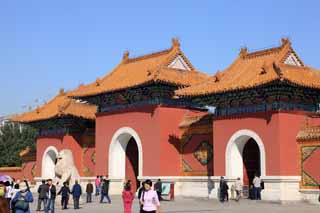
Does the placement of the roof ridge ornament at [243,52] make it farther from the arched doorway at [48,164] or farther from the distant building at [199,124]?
the arched doorway at [48,164]

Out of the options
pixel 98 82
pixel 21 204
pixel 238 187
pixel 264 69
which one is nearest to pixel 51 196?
pixel 21 204

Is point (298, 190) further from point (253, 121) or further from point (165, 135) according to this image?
point (165, 135)

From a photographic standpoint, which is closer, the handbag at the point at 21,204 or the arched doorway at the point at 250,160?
the handbag at the point at 21,204

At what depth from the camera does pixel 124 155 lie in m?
28.8

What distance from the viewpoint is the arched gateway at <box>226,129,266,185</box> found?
22.5 m

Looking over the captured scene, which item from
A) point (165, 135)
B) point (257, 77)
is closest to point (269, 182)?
point (257, 77)

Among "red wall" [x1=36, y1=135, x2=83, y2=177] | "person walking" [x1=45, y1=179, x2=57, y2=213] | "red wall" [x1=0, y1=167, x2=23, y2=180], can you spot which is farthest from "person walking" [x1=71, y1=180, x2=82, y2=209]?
"red wall" [x1=0, y1=167, x2=23, y2=180]

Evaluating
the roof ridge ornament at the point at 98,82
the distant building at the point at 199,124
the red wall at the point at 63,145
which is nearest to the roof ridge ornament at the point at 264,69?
the distant building at the point at 199,124

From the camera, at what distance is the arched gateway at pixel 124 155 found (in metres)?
28.0

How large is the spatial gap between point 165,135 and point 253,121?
4.99m

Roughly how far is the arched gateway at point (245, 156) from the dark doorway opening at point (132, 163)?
6.92m

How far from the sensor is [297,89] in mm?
22344

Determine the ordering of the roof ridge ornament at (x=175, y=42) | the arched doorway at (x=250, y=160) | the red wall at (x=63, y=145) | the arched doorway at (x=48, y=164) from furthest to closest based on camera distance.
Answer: the arched doorway at (x=48, y=164), the red wall at (x=63, y=145), the roof ridge ornament at (x=175, y=42), the arched doorway at (x=250, y=160)

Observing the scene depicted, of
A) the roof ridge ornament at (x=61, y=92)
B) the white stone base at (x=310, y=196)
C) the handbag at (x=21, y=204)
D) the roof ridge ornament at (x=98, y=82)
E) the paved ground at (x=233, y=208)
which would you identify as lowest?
the paved ground at (x=233, y=208)
